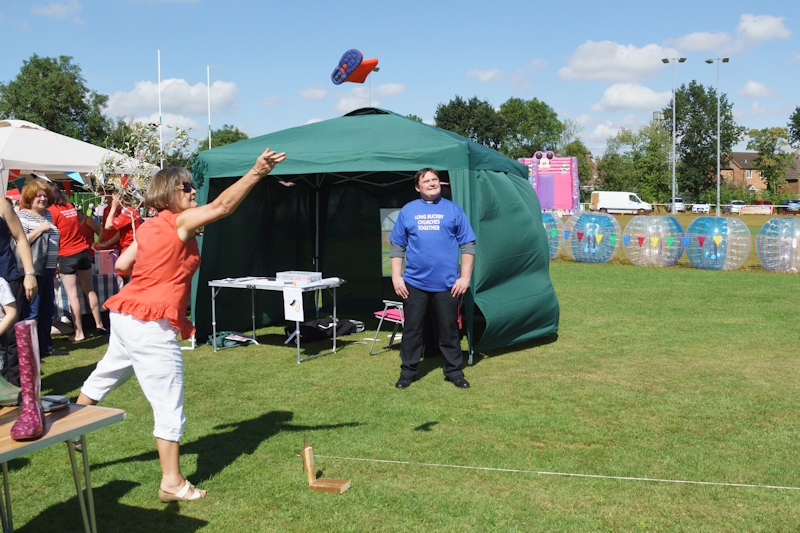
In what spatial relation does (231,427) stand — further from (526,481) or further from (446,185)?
(446,185)

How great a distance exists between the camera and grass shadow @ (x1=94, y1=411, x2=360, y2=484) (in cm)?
416

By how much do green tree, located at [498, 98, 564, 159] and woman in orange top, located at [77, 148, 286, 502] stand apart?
2971 inches

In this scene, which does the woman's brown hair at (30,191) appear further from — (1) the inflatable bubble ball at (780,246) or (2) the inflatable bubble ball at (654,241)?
(1) the inflatable bubble ball at (780,246)

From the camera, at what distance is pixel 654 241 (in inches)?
630

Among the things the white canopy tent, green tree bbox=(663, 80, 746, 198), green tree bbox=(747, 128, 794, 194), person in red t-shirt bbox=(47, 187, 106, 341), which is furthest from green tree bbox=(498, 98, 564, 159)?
person in red t-shirt bbox=(47, 187, 106, 341)

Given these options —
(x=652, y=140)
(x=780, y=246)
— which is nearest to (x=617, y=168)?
(x=652, y=140)

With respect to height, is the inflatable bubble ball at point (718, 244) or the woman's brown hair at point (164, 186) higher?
the woman's brown hair at point (164, 186)

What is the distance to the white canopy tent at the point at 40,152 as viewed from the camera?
10.2 m

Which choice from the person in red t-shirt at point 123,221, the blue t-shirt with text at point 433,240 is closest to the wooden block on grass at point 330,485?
the blue t-shirt with text at point 433,240

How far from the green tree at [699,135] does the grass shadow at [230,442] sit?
68.6 metres

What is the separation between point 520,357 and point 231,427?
128 inches

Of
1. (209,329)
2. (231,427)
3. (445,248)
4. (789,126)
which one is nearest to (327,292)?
(209,329)

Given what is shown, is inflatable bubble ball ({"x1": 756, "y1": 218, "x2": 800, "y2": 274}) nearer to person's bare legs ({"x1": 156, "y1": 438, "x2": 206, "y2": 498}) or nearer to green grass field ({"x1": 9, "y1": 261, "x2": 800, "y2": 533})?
green grass field ({"x1": 9, "y1": 261, "x2": 800, "y2": 533})

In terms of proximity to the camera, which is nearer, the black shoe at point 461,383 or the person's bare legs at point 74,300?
the black shoe at point 461,383
